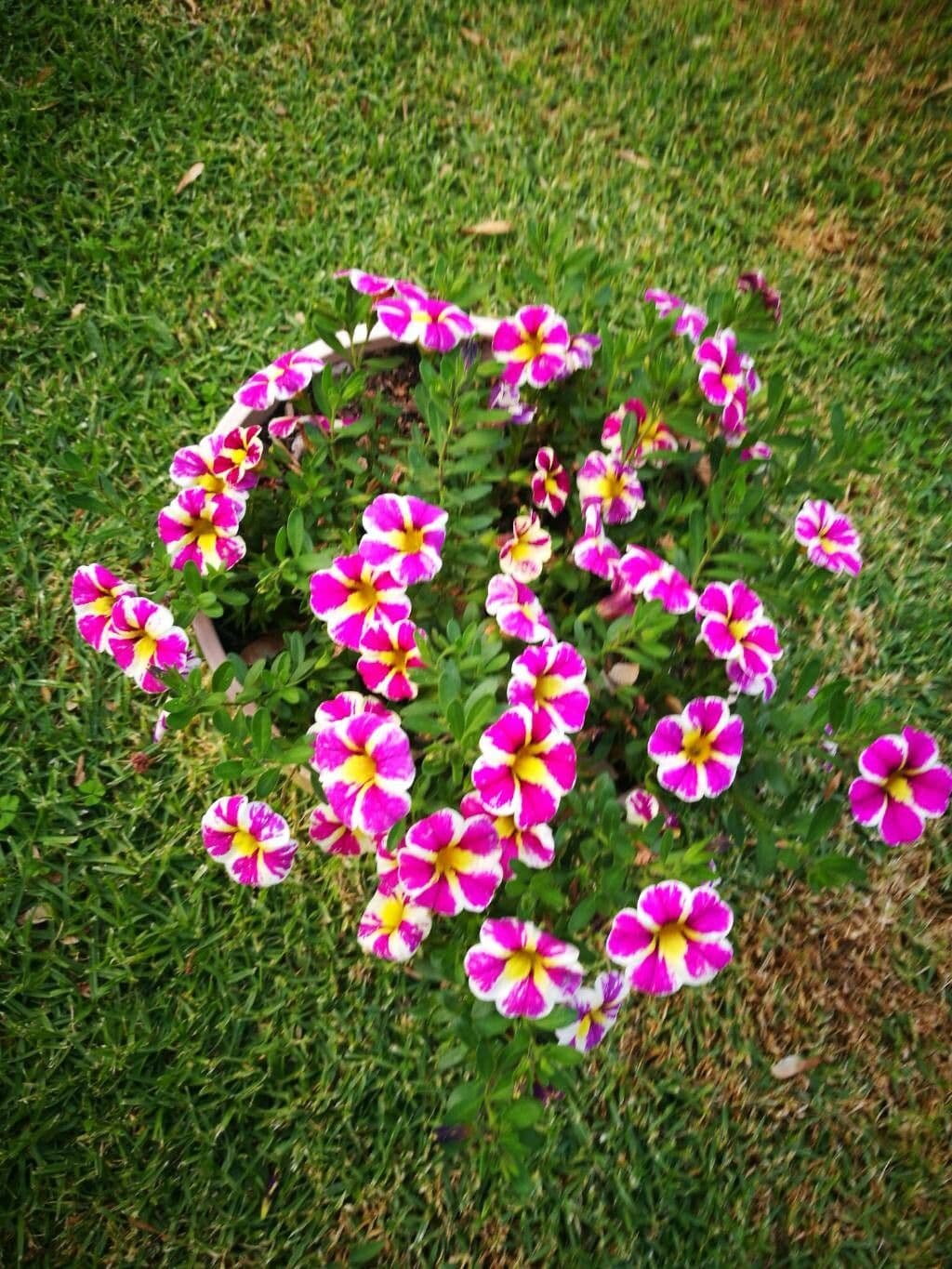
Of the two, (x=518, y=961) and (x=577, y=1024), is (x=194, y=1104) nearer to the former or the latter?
(x=577, y=1024)

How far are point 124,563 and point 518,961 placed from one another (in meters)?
1.35

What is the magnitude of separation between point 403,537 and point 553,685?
0.88ft

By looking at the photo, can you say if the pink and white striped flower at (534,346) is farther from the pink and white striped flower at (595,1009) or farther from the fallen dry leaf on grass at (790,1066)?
the fallen dry leaf on grass at (790,1066)

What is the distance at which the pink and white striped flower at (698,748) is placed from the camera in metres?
1.19

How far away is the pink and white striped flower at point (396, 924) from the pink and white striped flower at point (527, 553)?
460 mm

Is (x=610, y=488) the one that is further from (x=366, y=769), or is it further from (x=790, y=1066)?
(x=790, y=1066)

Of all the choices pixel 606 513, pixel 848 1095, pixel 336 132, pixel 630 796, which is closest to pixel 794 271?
pixel 336 132

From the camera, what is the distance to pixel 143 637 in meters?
1.25

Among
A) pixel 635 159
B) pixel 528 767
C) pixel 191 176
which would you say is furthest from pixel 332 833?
pixel 635 159

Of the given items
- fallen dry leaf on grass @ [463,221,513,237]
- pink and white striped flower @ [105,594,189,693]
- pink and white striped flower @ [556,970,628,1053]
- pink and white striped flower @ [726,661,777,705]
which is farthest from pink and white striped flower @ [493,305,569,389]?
fallen dry leaf on grass @ [463,221,513,237]

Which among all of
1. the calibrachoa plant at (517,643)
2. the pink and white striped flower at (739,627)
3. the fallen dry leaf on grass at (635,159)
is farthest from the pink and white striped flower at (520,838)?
the fallen dry leaf on grass at (635,159)

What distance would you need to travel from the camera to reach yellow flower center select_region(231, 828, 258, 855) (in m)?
1.25

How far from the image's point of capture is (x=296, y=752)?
1.22 metres

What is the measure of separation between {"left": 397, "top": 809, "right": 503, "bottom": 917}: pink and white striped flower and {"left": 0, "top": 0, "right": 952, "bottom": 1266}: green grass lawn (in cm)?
44
